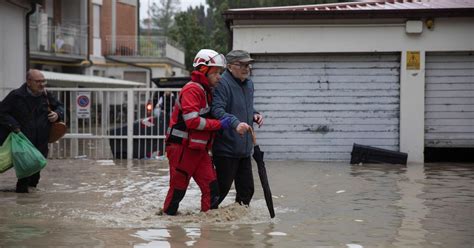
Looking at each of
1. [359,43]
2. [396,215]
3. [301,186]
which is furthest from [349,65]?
[396,215]

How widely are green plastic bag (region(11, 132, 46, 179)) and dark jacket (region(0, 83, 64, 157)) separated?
195 millimetres

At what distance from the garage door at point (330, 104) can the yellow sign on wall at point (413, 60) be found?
0.87 ft

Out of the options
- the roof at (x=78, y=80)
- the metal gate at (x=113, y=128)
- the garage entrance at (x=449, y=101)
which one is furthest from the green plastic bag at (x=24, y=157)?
the roof at (x=78, y=80)

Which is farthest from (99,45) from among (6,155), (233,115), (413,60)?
(233,115)

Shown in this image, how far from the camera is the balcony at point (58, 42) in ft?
126

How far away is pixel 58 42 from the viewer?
4088cm

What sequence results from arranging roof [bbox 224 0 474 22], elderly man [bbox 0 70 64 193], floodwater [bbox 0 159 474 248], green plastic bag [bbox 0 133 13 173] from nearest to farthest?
floodwater [bbox 0 159 474 248] → green plastic bag [bbox 0 133 13 173] → elderly man [bbox 0 70 64 193] → roof [bbox 224 0 474 22]

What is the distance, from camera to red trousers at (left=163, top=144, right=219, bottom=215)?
8703 mm

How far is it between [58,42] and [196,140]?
33529 millimetres

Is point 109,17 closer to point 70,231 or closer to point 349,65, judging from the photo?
point 349,65

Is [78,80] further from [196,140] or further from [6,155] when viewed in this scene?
[196,140]

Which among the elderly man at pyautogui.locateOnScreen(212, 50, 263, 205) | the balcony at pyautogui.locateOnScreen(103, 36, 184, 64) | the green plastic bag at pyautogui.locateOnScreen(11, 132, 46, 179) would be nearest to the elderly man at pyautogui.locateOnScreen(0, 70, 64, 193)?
the green plastic bag at pyautogui.locateOnScreen(11, 132, 46, 179)

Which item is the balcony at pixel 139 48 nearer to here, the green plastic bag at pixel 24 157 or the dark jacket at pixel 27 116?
the dark jacket at pixel 27 116

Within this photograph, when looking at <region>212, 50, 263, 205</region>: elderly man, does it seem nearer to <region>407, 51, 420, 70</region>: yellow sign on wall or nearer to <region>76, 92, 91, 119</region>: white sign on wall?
<region>407, 51, 420, 70</region>: yellow sign on wall
